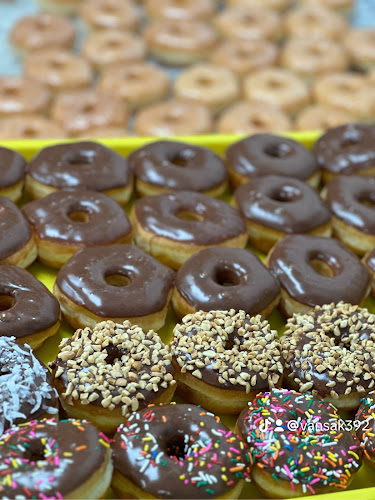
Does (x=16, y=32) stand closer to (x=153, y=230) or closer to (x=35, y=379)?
(x=153, y=230)

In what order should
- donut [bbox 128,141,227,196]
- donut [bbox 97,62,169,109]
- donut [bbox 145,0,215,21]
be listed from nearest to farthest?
donut [bbox 128,141,227,196] < donut [bbox 97,62,169,109] < donut [bbox 145,0,215,21]

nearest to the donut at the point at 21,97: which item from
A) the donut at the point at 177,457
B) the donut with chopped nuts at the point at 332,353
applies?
the donut with chopped nuts at the point at 332,353

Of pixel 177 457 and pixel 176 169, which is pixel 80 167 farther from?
pixel 177 457

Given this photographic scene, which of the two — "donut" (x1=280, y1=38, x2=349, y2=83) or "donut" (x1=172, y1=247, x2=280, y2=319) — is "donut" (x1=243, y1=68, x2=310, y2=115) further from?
"donut" (x1=172, y1=247, x2=280, y2=319)

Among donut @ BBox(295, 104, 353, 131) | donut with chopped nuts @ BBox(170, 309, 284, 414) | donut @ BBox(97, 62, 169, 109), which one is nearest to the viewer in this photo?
donut with chopped nuts @ BBox(170, 309, 284, 414)

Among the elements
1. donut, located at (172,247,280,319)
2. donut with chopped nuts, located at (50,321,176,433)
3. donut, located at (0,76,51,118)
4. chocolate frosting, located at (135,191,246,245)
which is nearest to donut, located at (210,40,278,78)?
donut, located at (0,76,51,118)
